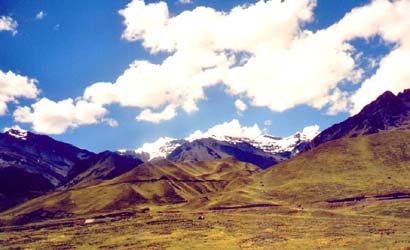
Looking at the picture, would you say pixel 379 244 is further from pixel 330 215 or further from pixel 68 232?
pixel 68 232

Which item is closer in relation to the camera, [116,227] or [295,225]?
[295,225]

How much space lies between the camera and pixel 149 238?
138125 mm

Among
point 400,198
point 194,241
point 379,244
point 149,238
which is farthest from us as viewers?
point 400,198

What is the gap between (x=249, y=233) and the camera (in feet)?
445

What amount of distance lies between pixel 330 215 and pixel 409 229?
50948 mm

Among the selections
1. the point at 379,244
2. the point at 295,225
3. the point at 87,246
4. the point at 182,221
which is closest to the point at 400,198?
the point at 295,225

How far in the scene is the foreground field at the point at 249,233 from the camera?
109875mm

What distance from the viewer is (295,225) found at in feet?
494

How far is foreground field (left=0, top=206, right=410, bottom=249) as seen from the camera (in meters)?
110

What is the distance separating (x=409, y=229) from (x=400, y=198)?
7264 cm

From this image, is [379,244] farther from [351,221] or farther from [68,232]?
[68,232]

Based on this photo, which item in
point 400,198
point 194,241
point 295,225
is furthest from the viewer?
point 400,198

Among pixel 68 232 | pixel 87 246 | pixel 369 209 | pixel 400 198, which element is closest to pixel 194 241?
pixel 87 246

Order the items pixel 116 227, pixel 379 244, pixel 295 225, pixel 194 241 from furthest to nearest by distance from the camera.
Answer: pixel 116 227
pixel 295 225
pixel 194 241
pixel 379 244
